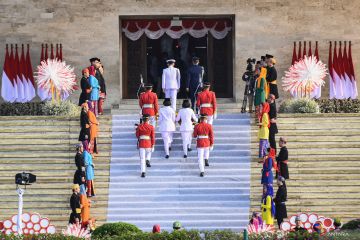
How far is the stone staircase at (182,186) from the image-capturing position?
43656mm

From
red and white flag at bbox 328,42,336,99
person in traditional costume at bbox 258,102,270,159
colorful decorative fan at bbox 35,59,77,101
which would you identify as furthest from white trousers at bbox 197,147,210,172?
red and white flag at bbox 328,42,336,99

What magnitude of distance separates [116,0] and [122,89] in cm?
342

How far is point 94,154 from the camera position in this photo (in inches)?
1842

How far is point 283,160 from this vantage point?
4409cm

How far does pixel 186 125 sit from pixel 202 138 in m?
1.22

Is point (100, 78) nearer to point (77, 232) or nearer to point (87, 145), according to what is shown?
point (87, 145)

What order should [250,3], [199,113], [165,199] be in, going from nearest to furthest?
[165,199]
[199,113]
[250,3]

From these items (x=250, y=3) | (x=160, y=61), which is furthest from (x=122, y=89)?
(x=250, y=3)

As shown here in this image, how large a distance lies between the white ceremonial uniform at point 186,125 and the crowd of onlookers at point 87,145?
9.28ft

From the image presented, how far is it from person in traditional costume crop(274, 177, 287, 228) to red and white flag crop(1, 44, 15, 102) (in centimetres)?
1466

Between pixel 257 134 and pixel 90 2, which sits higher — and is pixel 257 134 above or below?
below

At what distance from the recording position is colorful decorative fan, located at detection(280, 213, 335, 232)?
3841 centimetres

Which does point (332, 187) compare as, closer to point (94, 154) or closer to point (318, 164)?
point (318, 164)

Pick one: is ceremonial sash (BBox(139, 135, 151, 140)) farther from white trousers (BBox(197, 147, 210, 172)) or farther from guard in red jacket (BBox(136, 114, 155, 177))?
white trousers (BBox(197, 147, 210, 172))
